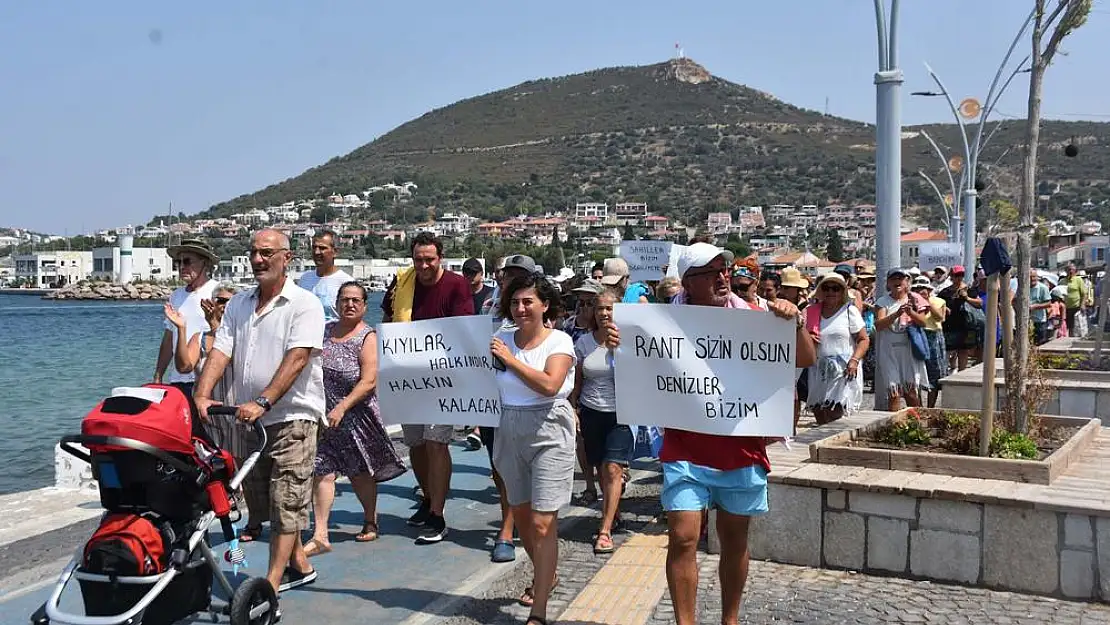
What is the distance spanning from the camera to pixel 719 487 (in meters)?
4.88

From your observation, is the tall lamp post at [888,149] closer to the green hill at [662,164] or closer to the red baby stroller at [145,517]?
the red baby stroller at [145,517]

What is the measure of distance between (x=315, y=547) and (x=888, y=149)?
6822mm

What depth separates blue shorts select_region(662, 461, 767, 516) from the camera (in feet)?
15.9

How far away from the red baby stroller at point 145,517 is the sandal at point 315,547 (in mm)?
1943

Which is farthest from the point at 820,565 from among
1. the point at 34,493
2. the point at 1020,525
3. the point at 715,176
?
the point at 715,176

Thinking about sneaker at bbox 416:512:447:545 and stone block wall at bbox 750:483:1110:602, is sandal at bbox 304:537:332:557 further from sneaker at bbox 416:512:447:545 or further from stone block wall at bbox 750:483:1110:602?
stone block wall at bbox 750:483:1110:602

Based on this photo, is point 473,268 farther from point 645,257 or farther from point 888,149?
point 645,257

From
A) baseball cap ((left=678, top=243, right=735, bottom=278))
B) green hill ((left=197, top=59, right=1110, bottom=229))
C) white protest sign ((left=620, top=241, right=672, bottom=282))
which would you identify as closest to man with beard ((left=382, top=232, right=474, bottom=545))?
baseball cap ((left=678, top=243, right=735, bottom=278))

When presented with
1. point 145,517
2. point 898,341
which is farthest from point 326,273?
point 898,341

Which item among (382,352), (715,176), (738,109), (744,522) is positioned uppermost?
(738,109)

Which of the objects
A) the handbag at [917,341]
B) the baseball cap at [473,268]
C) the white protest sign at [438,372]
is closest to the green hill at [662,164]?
the handbag at [917,341]

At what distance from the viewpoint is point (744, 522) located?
16.1ft

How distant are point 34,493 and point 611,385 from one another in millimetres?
4837

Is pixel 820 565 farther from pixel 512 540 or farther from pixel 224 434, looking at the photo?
pixel 224 434
